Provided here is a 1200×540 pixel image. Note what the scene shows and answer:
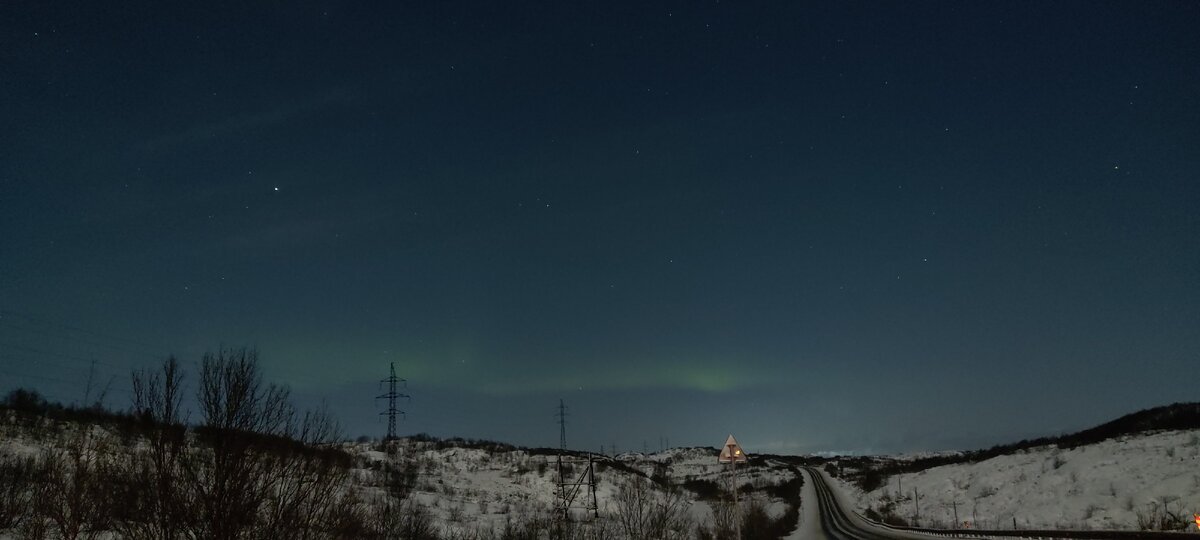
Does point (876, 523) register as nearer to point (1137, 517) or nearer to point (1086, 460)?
point (1086, 460)

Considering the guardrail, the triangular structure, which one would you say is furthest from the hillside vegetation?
the guardrail

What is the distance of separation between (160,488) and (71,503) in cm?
433

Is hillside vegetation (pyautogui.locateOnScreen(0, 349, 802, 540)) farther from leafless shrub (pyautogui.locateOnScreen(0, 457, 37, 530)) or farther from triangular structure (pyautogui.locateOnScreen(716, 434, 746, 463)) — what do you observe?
triangular structure (pyautogui.locateOnScreen(716, 434, 746, 463))

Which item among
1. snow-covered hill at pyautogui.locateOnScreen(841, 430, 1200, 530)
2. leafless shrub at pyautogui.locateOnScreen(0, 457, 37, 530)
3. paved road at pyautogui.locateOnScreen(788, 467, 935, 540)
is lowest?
paved road at pyautogui.locateOnScreen(788, 467, 935, 540)

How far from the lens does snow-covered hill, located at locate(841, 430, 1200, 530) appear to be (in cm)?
3634

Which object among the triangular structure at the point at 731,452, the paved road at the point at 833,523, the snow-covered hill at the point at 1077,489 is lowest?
the paved road at the point at 833,523

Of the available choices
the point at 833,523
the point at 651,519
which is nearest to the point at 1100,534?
the point at 651,519

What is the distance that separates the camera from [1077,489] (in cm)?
4475

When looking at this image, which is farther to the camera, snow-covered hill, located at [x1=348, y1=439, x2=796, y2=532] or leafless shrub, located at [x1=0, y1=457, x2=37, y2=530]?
snow-covered hill, located at [x1=348, y1=439, x2=796, y2=532]

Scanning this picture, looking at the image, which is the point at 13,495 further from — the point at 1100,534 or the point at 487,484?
the point at 487,484

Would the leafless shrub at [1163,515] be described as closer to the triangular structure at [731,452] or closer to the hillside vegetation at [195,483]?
the hillside vegetation at [195,483]

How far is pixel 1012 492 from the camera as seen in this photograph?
52406 mm

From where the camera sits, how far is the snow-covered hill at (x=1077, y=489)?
36.3 meters

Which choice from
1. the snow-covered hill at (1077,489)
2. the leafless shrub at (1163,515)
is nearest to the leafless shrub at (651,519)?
the snow-covered hill at (1077,489)
